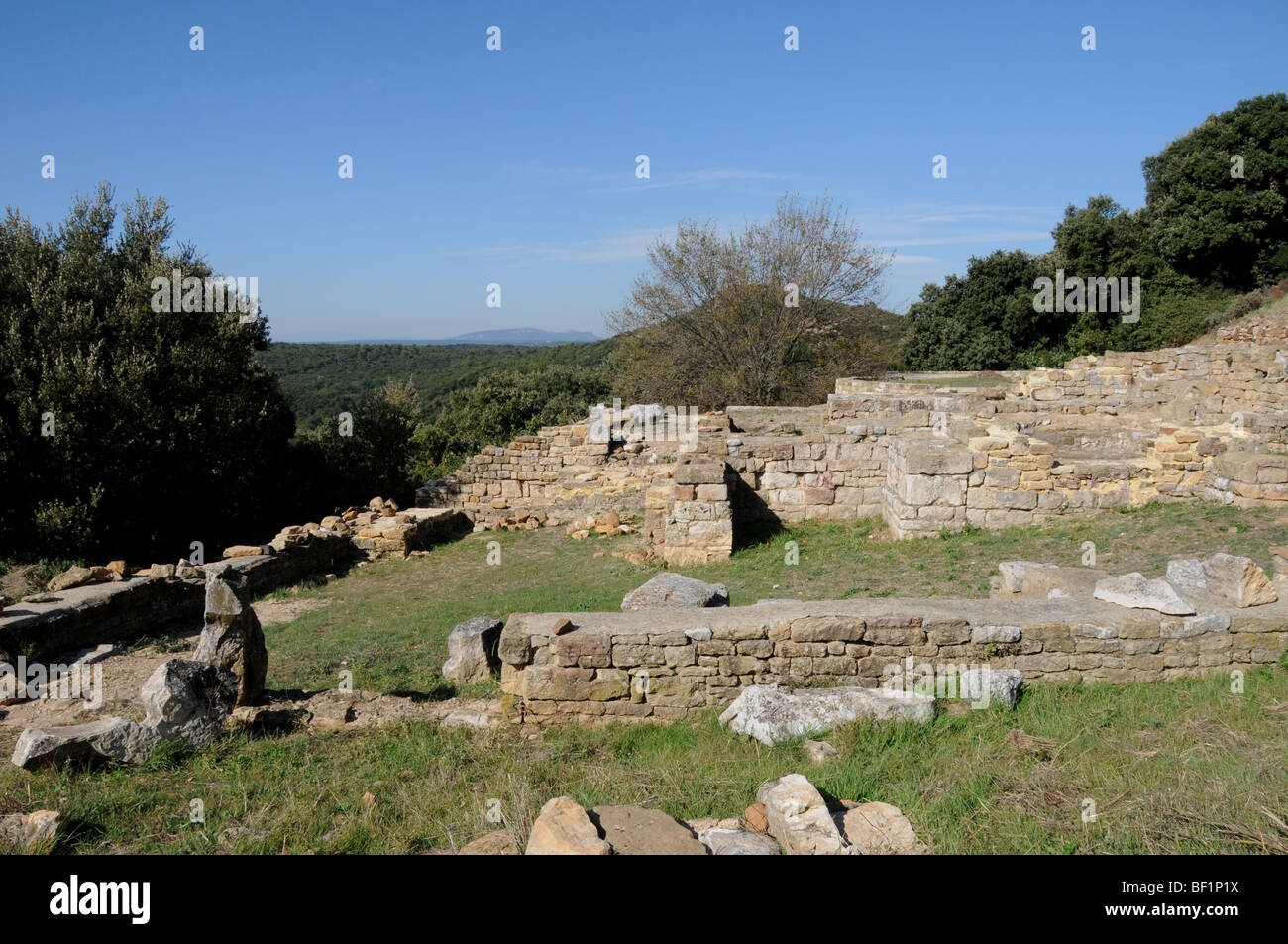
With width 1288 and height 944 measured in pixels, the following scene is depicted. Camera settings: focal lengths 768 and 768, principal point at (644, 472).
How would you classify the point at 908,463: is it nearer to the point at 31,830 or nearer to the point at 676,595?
the point at 676,595

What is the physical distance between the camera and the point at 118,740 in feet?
15.0

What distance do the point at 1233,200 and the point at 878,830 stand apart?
36.8m

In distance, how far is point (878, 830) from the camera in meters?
3.37

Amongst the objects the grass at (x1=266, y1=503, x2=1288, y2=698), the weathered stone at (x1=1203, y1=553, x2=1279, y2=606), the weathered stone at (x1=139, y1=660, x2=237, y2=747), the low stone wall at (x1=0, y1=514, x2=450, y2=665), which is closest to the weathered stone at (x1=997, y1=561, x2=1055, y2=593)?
the grass at (x1=266, y1=503, x2=1288, y2=698)

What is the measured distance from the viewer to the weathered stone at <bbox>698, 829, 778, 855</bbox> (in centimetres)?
321

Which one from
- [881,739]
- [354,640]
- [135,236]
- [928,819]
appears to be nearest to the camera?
[928,819]

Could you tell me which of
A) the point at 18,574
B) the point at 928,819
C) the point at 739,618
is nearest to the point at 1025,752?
the point at 928,819

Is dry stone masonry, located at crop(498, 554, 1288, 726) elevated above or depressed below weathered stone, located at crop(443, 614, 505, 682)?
above

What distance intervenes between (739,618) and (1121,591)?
278 cm

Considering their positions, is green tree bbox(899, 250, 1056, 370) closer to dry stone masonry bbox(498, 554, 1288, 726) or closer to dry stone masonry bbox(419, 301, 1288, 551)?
dry stone masonry bbox(419, 301, 1288, 551)

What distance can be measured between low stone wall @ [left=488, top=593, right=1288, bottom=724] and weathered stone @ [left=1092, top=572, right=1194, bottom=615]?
0.25ft

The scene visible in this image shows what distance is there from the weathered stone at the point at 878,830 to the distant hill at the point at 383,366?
28535mm

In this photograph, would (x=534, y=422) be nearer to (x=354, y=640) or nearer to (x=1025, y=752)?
(x=354, y=640)

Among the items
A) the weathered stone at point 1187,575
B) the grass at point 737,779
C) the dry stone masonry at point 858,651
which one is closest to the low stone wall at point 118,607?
the grass at point 737,779
